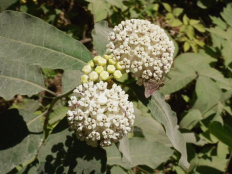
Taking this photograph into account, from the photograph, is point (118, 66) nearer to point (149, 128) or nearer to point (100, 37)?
point (100, 37)

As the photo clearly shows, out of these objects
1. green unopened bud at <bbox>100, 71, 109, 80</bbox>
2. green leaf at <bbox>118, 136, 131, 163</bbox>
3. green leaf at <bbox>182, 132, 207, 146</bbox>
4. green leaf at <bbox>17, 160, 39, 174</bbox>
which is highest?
green unopened bud at <bbox>100, 71, 109, 80</bbox>

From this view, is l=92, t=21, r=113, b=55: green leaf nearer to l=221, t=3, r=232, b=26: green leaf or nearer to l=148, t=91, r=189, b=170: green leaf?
l=148, t=91, r=189, b=170: green leaf

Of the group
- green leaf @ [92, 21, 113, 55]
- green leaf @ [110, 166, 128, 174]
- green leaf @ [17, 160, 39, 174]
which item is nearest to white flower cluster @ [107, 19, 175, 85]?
green leaf @ [92, 21, 113, 55]

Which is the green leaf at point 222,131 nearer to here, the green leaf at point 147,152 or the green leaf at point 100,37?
the green leaf at point 147,152

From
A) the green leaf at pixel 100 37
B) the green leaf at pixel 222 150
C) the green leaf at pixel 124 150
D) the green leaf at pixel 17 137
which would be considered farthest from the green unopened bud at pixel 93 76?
the green leaf at pixel 222 150

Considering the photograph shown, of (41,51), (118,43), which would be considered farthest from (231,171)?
(41,51)

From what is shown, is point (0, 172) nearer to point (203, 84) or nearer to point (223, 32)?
point (203, 84)

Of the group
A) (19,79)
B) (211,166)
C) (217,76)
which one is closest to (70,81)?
(19,79)
